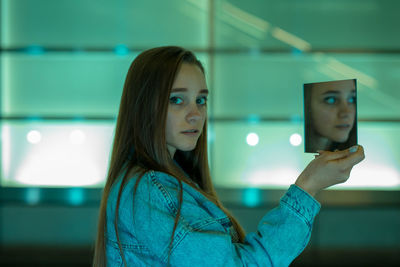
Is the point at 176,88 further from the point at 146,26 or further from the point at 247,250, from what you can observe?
the point at 146,26

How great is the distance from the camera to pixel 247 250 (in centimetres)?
94

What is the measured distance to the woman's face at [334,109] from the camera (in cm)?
106

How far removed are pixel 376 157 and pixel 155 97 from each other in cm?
337

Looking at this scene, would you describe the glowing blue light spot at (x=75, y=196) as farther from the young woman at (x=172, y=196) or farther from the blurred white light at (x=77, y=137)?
the young woman at (x=172, y=196)

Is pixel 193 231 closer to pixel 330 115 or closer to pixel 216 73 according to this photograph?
pixel 330 115

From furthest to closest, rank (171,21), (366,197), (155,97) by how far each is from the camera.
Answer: (171,21), (366,197), (155,97)

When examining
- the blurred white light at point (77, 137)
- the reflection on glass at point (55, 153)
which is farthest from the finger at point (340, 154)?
the blurred white light at point (77, 137)

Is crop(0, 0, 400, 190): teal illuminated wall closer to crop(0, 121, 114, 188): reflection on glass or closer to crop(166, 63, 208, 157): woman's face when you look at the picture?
crop(0, 121, 114, 188): reflection on glass

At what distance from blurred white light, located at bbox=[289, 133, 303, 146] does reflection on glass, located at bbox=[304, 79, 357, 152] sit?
294 cm

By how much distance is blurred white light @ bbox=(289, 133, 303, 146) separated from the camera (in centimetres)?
399

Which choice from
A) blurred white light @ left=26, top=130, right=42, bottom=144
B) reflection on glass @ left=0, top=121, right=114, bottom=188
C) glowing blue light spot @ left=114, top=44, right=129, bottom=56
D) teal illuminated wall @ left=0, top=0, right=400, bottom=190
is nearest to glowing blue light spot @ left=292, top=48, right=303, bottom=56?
teal illuminated wall @ left=0, top=0, right=400, bottom=190

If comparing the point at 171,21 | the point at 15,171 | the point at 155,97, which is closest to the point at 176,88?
the point at 155,97

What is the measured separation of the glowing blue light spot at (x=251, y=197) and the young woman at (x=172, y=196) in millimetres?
2771

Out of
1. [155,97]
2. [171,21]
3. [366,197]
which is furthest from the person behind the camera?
[171,21]
